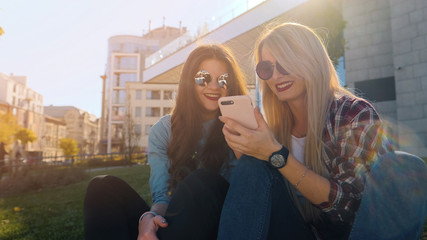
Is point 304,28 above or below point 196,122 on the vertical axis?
above

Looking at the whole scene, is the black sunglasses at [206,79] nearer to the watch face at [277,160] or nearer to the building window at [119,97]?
the watch face at [277,160]

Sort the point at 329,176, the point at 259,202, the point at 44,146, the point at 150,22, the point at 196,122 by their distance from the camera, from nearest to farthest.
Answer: the point at 259,202
the point at 329,176
the point at 196,122
the point at 44,146
the point at 150,22

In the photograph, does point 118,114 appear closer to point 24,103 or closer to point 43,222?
point 24,103

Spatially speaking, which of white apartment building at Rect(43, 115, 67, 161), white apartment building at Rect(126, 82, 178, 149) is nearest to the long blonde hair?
white apartment building at Rect(126, 82, 178, 149)

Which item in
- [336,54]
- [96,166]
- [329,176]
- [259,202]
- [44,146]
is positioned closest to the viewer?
[259,202]

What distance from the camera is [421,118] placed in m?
16.6

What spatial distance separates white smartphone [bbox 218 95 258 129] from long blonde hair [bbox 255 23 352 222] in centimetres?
39

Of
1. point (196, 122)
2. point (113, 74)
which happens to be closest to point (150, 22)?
point (113, 74)

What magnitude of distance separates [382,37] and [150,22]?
63096 mm

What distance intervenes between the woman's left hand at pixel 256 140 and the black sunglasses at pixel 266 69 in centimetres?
47

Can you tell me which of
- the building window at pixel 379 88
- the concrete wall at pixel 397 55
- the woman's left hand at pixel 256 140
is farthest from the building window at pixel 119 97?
the woman's left hand at pixel 256 140

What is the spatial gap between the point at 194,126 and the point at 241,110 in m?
0.87

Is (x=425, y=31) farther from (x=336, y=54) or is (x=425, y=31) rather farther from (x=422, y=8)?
(x=336, y=54)

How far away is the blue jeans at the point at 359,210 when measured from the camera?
1.21 meters
